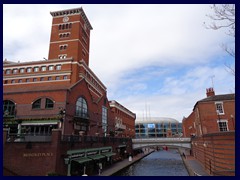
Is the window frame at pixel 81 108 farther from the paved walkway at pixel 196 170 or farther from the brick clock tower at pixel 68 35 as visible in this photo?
the paved walkway at pixel 196 170

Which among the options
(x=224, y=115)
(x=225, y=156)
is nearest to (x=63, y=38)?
(x=224, y=115)

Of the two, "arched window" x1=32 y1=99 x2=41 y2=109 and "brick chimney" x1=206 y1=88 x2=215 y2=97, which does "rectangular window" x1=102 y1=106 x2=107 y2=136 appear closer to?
"arched window" x1=32 y1=99 x2=41 y2=109

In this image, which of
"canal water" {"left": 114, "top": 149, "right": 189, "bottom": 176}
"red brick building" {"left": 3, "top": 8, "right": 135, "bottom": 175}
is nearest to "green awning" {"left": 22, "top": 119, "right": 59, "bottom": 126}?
"red brick building" {"left": 3, "top": 8, "right": 135, "bottom": 175}

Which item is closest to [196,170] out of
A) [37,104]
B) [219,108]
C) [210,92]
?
[219,108]

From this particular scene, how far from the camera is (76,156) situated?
23391 millimetres

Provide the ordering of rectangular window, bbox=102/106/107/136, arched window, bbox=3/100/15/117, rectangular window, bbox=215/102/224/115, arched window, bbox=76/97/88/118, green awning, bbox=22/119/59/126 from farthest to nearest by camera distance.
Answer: rectangular window, bbox=102/106/107/136 → rectangular window, bbox=215/102/224/115 → arched window, bbox=76/97/88/118 → arched window, bbox=3/100/15/117 → green awning, bbox=22/119/59/126

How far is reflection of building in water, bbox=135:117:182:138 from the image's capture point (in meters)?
117

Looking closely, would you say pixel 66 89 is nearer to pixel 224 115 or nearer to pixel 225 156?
pixel 225 156

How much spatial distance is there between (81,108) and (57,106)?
588cm

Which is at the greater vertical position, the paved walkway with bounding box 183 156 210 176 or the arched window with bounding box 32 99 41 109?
the arched window with bounding box 32 99 41 109

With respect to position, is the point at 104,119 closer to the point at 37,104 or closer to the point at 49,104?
the point at 49,104

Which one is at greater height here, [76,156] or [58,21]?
[58,21]

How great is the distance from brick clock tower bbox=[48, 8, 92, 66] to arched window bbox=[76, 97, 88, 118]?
14718 mm

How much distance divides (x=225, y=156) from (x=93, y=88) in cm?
3431
